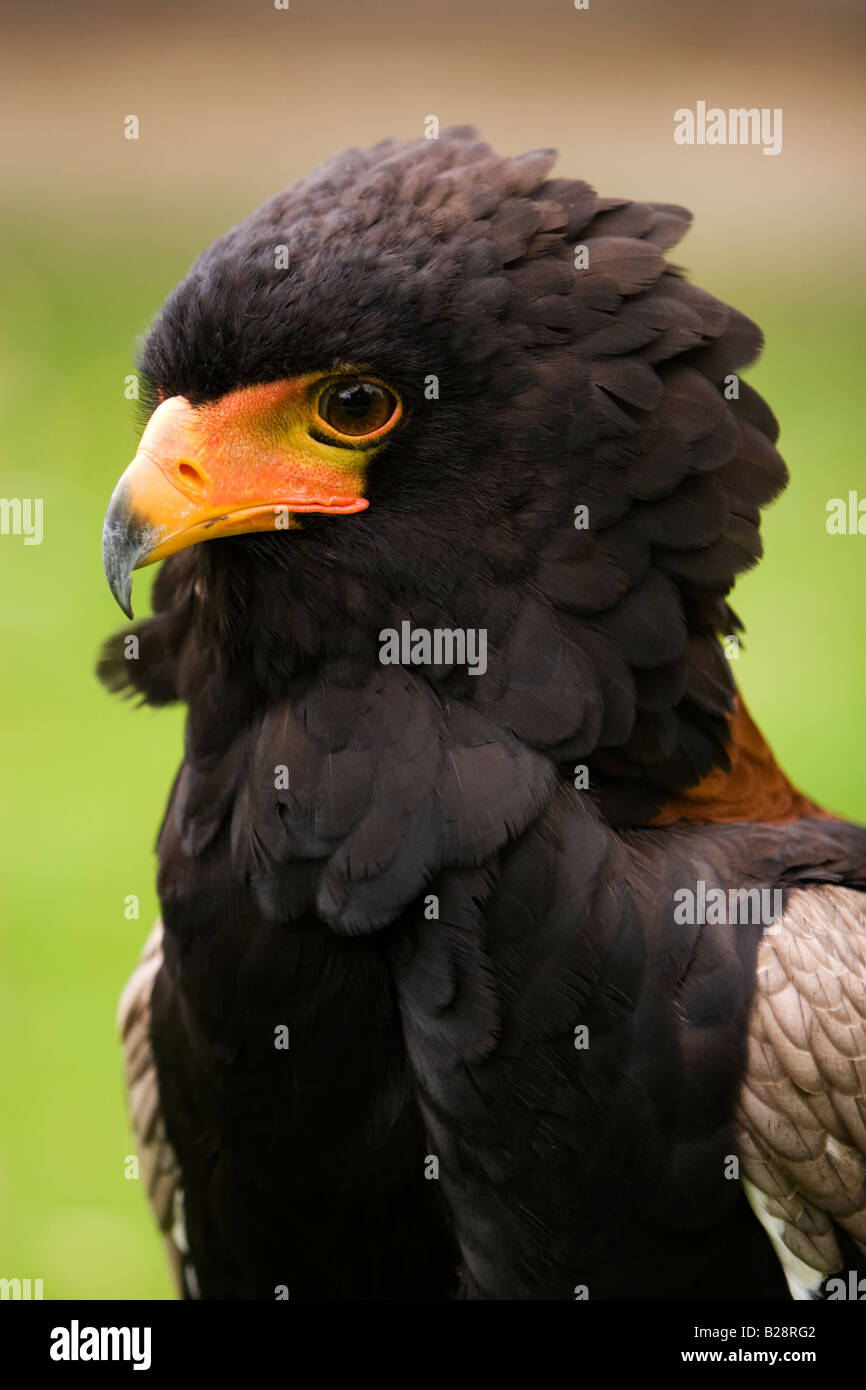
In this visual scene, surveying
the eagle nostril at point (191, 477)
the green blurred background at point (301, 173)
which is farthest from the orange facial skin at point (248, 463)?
the green blurred background at point (301, 173)

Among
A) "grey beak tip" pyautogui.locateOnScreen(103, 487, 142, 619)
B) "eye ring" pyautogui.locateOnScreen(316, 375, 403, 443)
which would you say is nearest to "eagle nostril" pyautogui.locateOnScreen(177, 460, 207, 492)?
"grey beak tip" pyautogui.locateOnScreen(103, 487, 142, 619)

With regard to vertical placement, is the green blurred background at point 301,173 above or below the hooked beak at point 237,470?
above

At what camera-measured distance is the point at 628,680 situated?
9.71 feet

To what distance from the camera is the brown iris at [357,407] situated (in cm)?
290

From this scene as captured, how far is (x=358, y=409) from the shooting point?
291 cm

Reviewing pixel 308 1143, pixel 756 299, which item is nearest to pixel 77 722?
pixel 308 1143

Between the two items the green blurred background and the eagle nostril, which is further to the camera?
the green blurred background

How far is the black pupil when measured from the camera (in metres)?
2.89

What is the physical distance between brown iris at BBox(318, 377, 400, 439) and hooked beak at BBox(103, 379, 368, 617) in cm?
5

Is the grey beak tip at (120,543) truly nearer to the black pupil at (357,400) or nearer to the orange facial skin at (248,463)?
the orange facial skin at (248,463)

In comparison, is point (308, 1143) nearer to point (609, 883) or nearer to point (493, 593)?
point (609, 883)

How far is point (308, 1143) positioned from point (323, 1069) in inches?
7.5

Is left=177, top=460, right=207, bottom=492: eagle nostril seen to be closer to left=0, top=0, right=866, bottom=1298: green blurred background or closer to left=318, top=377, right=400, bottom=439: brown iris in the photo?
left=318, top=377, right=400, bottom=439: brown iris

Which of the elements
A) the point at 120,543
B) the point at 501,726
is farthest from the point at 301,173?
the point at 501,726
